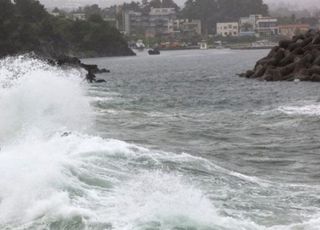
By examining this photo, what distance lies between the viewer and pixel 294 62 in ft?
141

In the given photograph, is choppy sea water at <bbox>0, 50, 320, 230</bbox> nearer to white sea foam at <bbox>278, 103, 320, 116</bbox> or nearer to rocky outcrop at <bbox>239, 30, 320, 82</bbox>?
white sea foam at <bbox>278, 103, 320, 116</bbox>

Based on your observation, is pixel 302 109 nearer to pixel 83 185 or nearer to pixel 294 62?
pixel 83 185

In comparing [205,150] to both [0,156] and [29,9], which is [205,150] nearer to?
[0,156]

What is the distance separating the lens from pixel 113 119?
2227 cm

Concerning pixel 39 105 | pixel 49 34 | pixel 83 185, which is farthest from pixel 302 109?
pixel 49 34

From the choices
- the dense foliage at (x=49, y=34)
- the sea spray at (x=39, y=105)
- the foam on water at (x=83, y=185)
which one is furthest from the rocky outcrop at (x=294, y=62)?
the dense foliage at (x=49, y=34)

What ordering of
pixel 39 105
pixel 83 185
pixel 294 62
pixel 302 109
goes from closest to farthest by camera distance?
pixel 83 185 → pixel 39 105 → pixel 302 109 → pixel 294 62

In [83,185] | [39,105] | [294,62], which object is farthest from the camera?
[294,62]

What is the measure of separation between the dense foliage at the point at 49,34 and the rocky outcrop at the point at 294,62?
40057 millimetres

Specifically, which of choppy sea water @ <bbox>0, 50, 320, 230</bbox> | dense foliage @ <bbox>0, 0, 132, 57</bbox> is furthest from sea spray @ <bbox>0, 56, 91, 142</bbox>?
dense foliage @ <bbox>0, 0, 132, 57</bbox>

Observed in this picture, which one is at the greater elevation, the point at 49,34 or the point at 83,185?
the point at 49,34

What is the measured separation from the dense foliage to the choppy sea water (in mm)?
61973

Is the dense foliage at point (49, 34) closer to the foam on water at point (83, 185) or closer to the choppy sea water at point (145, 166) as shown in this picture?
the choppy sea water at point (145, 166)

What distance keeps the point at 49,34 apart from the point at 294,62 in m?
73.1
